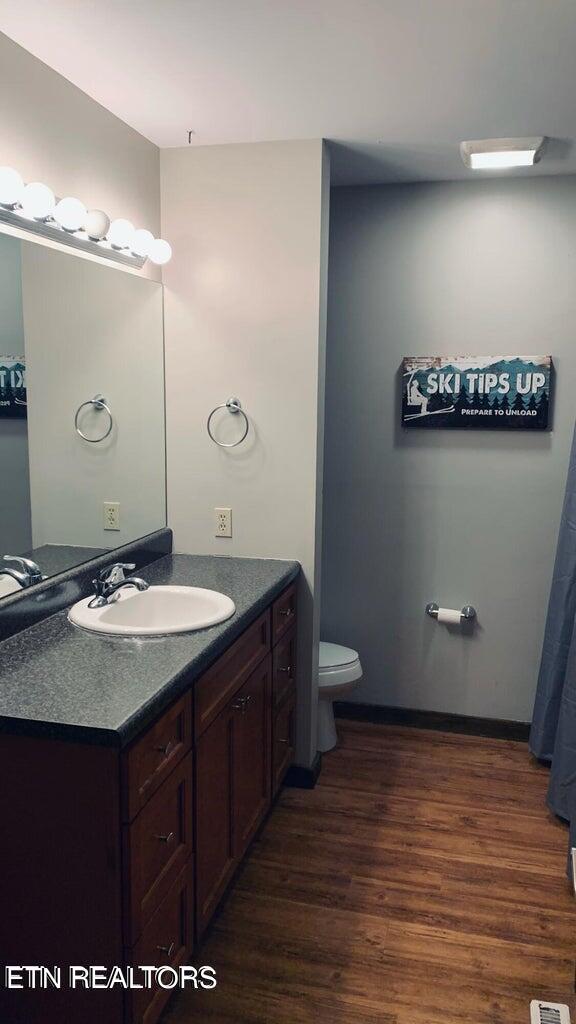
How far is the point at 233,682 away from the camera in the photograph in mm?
2148

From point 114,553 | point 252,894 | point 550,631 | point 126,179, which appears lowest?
point 252,894

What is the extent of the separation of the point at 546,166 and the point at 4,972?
3029 mm

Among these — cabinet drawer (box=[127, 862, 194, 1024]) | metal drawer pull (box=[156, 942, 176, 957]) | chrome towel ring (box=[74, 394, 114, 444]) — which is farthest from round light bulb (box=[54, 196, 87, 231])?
metal drawer pull (box=[156, 942, 176, 957])

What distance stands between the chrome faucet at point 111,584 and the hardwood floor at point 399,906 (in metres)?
0.96

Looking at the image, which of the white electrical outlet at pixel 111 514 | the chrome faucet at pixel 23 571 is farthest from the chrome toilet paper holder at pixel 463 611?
the chrome faucet at pixel 23 571

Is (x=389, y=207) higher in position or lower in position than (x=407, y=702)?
higher

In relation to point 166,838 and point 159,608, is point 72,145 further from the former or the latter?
point 166,838

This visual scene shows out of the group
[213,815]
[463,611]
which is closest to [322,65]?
[213,815]

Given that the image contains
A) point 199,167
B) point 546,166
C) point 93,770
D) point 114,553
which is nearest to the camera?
point 93,770

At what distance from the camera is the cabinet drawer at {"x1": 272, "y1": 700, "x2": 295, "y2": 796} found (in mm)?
2660

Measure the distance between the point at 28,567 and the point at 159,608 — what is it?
1.52ft

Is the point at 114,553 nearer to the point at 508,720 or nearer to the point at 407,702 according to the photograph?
the point at 407,702

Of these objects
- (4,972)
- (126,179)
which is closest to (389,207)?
(126,179)

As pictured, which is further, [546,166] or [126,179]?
[546,166]
